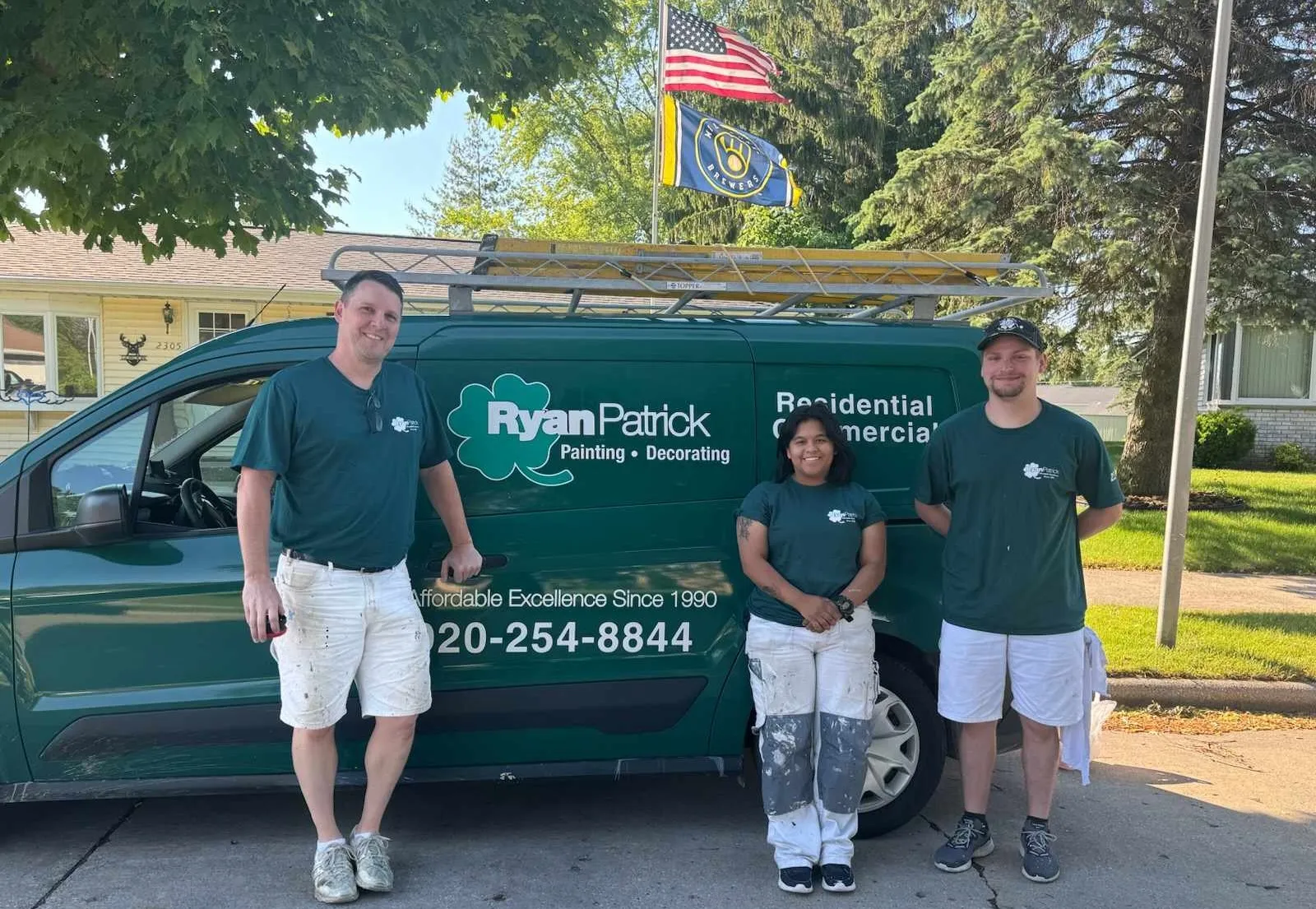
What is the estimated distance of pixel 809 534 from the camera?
3.33 metres

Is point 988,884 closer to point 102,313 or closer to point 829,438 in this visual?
point 829,438

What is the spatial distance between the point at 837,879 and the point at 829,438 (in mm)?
1503

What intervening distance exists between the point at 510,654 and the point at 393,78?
12.3 ft

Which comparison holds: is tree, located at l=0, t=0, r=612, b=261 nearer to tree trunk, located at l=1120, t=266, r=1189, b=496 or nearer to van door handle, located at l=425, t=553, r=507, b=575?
van door handle, located at l=425, t=553, r=507, b=575

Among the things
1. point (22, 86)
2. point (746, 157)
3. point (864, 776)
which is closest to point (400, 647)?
point (864, 776)

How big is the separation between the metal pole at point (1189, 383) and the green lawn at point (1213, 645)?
8.0 inches

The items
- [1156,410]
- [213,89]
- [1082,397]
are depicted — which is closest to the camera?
[213,89]

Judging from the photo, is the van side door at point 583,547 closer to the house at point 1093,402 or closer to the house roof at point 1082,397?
the house at point 1093,402

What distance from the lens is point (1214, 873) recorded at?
3514mm

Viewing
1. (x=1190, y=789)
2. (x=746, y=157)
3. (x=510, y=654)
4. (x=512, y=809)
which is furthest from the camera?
(x=746, y=157)

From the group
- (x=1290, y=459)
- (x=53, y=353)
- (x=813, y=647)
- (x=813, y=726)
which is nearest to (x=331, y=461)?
(x=813, y=647)

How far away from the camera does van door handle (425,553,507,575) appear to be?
3.46m

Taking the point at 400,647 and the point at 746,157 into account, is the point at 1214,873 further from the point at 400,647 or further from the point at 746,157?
the point at 746,157

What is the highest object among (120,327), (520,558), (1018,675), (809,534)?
(120,327)
